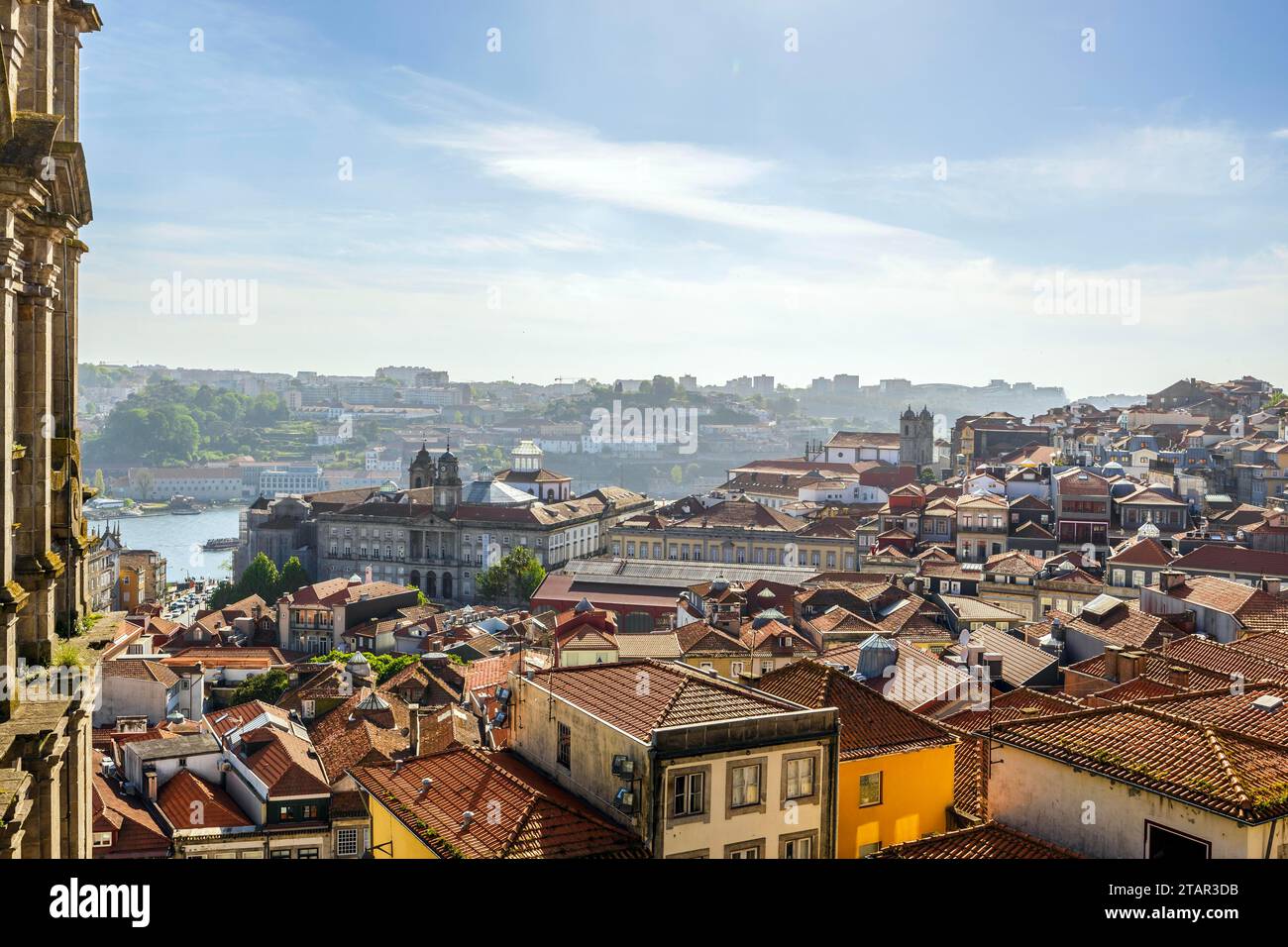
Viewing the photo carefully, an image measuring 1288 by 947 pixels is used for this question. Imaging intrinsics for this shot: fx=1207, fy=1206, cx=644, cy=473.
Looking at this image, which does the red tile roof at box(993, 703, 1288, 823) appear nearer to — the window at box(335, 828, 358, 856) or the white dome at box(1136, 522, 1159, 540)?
the window at box(335, 828, 358, 856)

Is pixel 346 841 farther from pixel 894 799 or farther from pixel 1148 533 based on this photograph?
pixel 1148 533

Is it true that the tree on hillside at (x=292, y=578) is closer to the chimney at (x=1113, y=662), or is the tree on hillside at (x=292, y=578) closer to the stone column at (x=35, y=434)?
the chimney at (x=1113, y=662)

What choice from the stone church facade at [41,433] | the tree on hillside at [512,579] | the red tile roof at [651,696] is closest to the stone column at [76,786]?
the stone church facade at [41,433]

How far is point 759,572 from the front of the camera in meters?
40.8

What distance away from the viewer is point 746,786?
8438 millimetres

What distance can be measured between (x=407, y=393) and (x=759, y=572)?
5455 inches

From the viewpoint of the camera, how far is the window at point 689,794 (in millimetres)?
8133

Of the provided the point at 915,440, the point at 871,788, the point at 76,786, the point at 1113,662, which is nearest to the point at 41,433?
the point at 76,786

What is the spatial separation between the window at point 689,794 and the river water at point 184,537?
2768 inches

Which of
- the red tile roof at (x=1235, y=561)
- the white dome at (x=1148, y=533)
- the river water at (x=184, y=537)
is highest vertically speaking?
the white dome at (x=1148, y=533)

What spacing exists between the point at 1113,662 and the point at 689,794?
996cm

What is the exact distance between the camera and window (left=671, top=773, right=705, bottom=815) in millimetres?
8133
